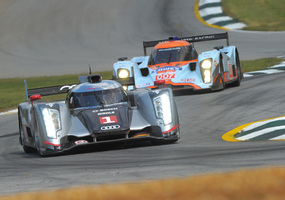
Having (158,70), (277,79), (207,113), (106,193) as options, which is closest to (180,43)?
(158,70)

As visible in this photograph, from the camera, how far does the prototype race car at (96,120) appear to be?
8352 millimetres

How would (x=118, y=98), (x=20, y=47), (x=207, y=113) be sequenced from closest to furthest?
(x=118, y=98)
(x=207, y=113)
(x=20, y=47)

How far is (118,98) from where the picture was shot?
31.3ft

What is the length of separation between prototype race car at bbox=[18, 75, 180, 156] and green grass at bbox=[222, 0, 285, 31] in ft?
64.1

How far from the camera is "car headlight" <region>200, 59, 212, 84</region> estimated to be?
14727 mm

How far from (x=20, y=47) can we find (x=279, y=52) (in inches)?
483

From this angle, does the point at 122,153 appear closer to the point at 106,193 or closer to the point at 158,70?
the point at 106,193

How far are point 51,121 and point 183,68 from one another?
7140 mm

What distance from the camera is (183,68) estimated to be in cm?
1518

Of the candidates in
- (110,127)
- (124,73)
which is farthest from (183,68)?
(110,127)

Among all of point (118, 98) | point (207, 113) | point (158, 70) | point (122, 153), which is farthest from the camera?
point (158, 70)

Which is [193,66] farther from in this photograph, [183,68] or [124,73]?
[124,73]

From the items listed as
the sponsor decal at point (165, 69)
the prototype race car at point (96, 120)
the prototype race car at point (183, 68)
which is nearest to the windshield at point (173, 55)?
the prototype race car at point (183, 68)

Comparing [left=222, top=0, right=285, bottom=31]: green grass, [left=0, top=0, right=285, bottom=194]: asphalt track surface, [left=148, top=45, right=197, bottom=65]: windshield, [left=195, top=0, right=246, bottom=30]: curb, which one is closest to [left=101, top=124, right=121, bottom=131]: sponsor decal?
[left=0, top=0, right=285, bottom=194]: asphalt track surface
